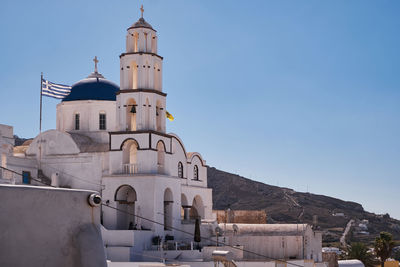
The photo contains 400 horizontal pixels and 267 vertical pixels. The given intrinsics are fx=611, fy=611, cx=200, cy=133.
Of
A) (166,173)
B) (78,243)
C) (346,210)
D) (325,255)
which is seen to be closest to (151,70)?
(166,173)

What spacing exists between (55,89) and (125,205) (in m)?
9.28

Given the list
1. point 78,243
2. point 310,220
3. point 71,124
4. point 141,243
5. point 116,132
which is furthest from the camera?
point 310,220

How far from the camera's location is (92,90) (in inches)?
1764

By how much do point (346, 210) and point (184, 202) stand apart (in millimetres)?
64490

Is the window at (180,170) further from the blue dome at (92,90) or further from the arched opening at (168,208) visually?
the blue dome at (92,90)

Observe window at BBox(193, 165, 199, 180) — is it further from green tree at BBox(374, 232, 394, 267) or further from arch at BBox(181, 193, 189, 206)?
green tree at BBox(374, 232, 394, 267)

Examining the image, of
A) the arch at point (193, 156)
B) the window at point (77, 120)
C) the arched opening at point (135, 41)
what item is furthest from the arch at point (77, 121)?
the arch at point (193, 156)

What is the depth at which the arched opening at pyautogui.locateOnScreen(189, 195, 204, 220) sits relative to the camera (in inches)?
1891

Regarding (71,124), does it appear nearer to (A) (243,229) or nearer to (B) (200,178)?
(B) (200,178)

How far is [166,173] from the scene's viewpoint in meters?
41.2

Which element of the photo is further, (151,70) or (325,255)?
(325,255)

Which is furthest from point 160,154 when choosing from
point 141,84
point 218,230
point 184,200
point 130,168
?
point 218,230

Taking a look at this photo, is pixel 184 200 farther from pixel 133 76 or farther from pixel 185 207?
pixel 133 76

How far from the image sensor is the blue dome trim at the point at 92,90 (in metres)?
44.6
